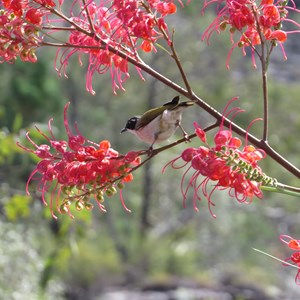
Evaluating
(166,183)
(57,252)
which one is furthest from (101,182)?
(166,183)

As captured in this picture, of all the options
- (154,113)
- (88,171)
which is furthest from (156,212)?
(88,171)

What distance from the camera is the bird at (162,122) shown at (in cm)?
121

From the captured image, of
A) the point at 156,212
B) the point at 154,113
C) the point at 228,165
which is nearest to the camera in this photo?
the point at 228,165

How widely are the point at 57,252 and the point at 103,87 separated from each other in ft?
25.6

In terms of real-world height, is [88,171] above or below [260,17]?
below

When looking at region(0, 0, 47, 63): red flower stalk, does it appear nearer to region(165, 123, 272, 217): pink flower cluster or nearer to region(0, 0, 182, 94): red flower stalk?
region(0, 0, 182, 94): red flower stalk

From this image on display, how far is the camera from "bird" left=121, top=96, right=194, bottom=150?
1.21 meters

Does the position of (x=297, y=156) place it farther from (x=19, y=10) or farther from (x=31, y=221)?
(x=19, y=10)

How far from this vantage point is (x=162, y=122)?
1230mm

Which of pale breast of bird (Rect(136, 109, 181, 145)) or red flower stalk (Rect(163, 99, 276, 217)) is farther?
pale breast of bird (Rect(136, 109, 181, 145))

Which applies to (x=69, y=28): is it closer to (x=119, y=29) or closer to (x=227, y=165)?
(x=119, y=29)

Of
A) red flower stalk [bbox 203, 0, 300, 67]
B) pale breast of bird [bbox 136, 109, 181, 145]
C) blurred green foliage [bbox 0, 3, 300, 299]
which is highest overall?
red flower stalk [bbox 203, 0, 300, 67]

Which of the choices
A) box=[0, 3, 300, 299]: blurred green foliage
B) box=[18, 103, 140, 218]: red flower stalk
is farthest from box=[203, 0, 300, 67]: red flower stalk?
box=[0, 3, 300, 299]: blurred green foliage

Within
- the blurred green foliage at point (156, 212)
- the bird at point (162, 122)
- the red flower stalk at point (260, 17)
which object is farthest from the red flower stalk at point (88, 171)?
the blurred green foliage at point (156, 212)
